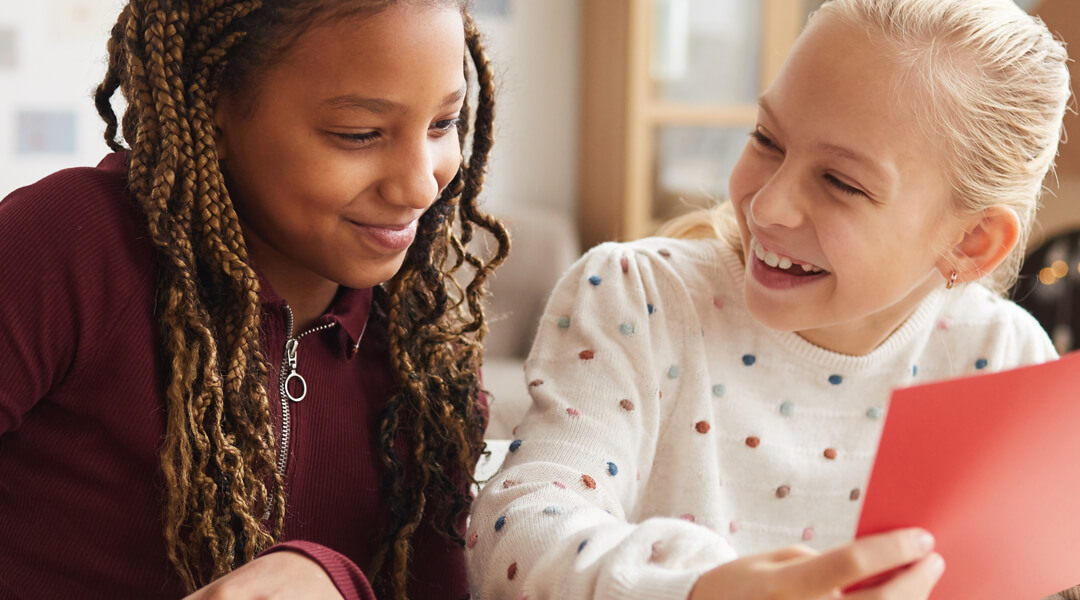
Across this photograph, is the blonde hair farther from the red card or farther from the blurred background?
the blurred background

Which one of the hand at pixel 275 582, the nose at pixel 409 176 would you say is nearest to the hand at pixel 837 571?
the hand at pixel 275 582

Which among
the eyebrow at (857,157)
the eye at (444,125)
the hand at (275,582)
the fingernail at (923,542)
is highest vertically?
the eye at (444,125)

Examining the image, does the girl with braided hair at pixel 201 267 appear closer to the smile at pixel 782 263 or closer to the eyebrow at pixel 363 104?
the eyebrow at pixel 363 104

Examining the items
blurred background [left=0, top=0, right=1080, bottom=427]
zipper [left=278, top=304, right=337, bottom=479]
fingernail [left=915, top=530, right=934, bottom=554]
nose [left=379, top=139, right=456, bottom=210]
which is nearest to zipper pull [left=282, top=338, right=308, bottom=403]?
zipper [left=278, top=304, right=337, bottom=479]

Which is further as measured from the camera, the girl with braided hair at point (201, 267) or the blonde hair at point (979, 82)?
the blonde hair at point (979, 82)

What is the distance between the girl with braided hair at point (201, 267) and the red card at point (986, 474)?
14.6 inches

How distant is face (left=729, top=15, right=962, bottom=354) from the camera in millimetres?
915

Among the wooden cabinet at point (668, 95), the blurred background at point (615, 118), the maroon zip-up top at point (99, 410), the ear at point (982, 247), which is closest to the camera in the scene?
the maroon zip-up top at point (99, 410)

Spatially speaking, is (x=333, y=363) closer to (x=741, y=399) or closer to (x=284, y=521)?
(x=284, y=521)

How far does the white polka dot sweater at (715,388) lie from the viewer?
0.98 meters

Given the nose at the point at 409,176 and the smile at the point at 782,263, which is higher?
the nose at the point at 409,176

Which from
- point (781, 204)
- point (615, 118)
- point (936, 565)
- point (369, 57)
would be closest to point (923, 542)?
point (936, 565)

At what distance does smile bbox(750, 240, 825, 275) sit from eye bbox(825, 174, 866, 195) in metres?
0.08

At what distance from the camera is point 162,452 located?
32.4 inches
